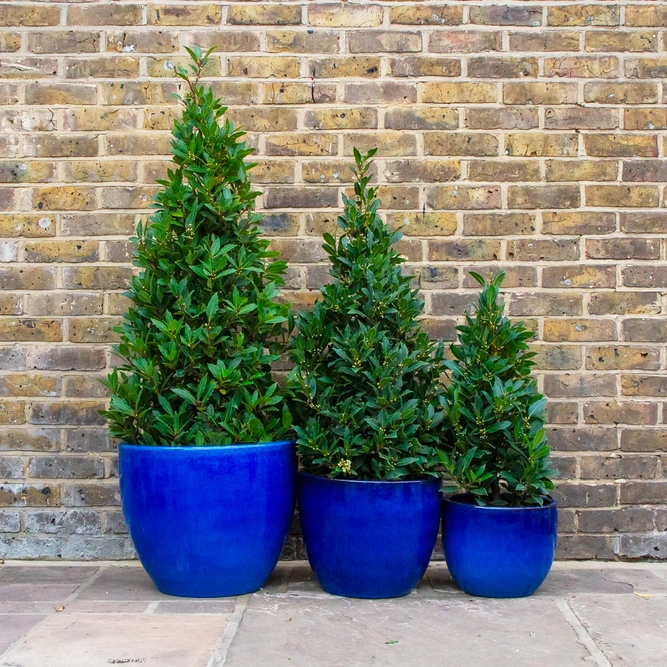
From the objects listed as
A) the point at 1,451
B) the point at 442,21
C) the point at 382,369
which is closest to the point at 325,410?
the point at 382,369

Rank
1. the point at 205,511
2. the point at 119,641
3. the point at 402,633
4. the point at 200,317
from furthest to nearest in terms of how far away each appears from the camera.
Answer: the point at 200,317
the point at 205,511
the point at 402,633
the point at 119,641

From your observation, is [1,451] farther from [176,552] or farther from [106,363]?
[176,552]

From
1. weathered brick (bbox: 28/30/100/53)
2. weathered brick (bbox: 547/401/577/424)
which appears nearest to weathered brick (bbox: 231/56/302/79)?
weathered brick (bbox: 28/30/100/53)

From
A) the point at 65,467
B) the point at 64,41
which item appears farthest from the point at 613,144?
the point at 65,467

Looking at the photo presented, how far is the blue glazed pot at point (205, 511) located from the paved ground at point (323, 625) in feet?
0.31

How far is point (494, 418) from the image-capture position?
2.93 m

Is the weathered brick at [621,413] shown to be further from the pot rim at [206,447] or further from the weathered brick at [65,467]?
the weathered brick at [65,467]

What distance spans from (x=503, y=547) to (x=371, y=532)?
467 millimetres

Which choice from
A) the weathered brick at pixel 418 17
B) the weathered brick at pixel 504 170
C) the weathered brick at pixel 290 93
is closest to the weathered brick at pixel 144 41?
the weathered brick at pixel 290 93

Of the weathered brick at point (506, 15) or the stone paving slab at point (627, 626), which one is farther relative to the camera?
the weathered brick at point (506, 15)

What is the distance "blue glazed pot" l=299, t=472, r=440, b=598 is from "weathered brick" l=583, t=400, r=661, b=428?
877 millimetres

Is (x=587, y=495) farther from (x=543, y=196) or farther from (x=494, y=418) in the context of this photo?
(x=543, y=196)

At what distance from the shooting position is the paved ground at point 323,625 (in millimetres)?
2375

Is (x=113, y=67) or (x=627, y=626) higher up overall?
(x=113, y=67)
